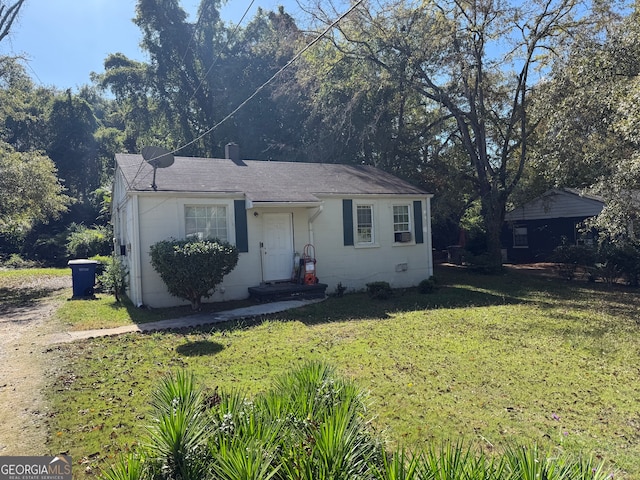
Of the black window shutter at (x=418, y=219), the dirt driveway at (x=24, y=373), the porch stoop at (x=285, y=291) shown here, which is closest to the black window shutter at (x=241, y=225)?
the porch stoop at (x=285, y=291)

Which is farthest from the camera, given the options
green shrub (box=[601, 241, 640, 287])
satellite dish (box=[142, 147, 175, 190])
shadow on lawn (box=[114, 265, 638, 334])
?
green shrub (box=[601, 241, 640, 287])

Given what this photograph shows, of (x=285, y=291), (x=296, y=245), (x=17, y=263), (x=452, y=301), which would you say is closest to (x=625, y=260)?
(x=452, y=301)

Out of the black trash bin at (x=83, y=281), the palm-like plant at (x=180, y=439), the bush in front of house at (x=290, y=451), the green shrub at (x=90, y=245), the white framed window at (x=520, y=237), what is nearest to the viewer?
the bush in front of house at (x=290, y=451)

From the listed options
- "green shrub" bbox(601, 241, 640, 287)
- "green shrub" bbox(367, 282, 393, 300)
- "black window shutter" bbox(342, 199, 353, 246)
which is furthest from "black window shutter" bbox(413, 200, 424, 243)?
"green shrub" bbox(601, 241, 640, 287)

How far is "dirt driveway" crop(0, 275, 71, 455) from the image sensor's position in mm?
3908

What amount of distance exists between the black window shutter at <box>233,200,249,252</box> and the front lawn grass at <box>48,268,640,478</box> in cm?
252

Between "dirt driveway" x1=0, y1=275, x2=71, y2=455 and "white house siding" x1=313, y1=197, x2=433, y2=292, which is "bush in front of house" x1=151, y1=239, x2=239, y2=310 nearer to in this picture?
"dirt driveway" x1=0, y1=275, x2=71, y2=455

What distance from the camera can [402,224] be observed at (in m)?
14.1

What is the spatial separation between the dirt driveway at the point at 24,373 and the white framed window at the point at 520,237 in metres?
21.8

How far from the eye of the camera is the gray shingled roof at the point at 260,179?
36.1 ft

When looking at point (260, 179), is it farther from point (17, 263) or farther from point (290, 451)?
point (17, 263)

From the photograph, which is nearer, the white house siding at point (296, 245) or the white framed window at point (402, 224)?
the white house siding at point (296, 245)

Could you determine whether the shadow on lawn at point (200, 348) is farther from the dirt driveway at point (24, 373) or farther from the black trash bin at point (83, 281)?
the black trash bin at point (83, 281)

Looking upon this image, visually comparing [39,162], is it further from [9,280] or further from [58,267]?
[58,267]
